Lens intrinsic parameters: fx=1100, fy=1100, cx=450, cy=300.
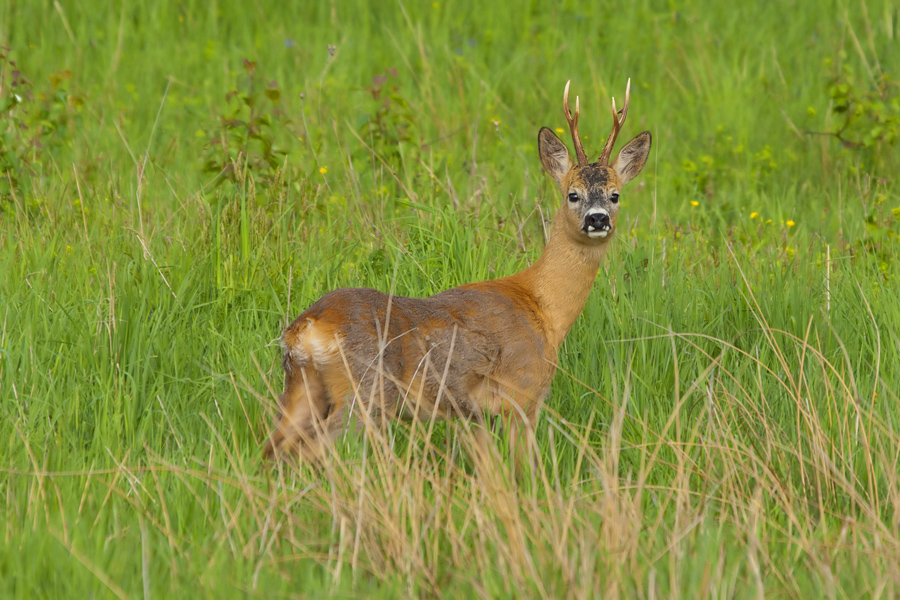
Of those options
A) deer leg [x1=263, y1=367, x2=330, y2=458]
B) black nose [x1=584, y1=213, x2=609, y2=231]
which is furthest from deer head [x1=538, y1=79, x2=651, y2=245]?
deer leg [x1=263, y1=367, x2=330, y2=458]

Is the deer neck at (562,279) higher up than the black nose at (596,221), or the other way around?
the black nose at (596,221)

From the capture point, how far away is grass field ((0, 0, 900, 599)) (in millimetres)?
2691

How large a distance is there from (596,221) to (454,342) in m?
0.80

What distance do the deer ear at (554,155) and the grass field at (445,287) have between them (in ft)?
1.50

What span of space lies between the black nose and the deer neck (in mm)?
177

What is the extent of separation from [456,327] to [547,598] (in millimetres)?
1436

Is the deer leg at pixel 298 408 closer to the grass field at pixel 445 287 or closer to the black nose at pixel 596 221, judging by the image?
the grass field at pixel 445 287

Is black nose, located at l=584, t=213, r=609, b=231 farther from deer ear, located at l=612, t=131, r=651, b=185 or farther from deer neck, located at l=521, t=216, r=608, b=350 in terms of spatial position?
deer ear, located at l=612, t=131, r=651, b=185

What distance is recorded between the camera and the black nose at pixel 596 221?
4.09 m

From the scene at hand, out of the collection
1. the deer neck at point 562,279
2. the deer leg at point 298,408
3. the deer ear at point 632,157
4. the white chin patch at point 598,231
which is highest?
the deer ear at point 632,157

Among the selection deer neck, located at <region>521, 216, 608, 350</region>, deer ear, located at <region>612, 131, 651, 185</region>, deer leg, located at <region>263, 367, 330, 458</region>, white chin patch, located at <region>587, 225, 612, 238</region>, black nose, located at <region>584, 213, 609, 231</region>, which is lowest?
deer leg, located at <region>263, 367, 330, 458</region>

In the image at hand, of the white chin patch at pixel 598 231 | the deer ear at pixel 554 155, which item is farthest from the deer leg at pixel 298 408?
the deer ear at pixel 554 155

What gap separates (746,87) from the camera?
797cm

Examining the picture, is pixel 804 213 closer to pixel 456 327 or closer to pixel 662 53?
pixel 662 53
